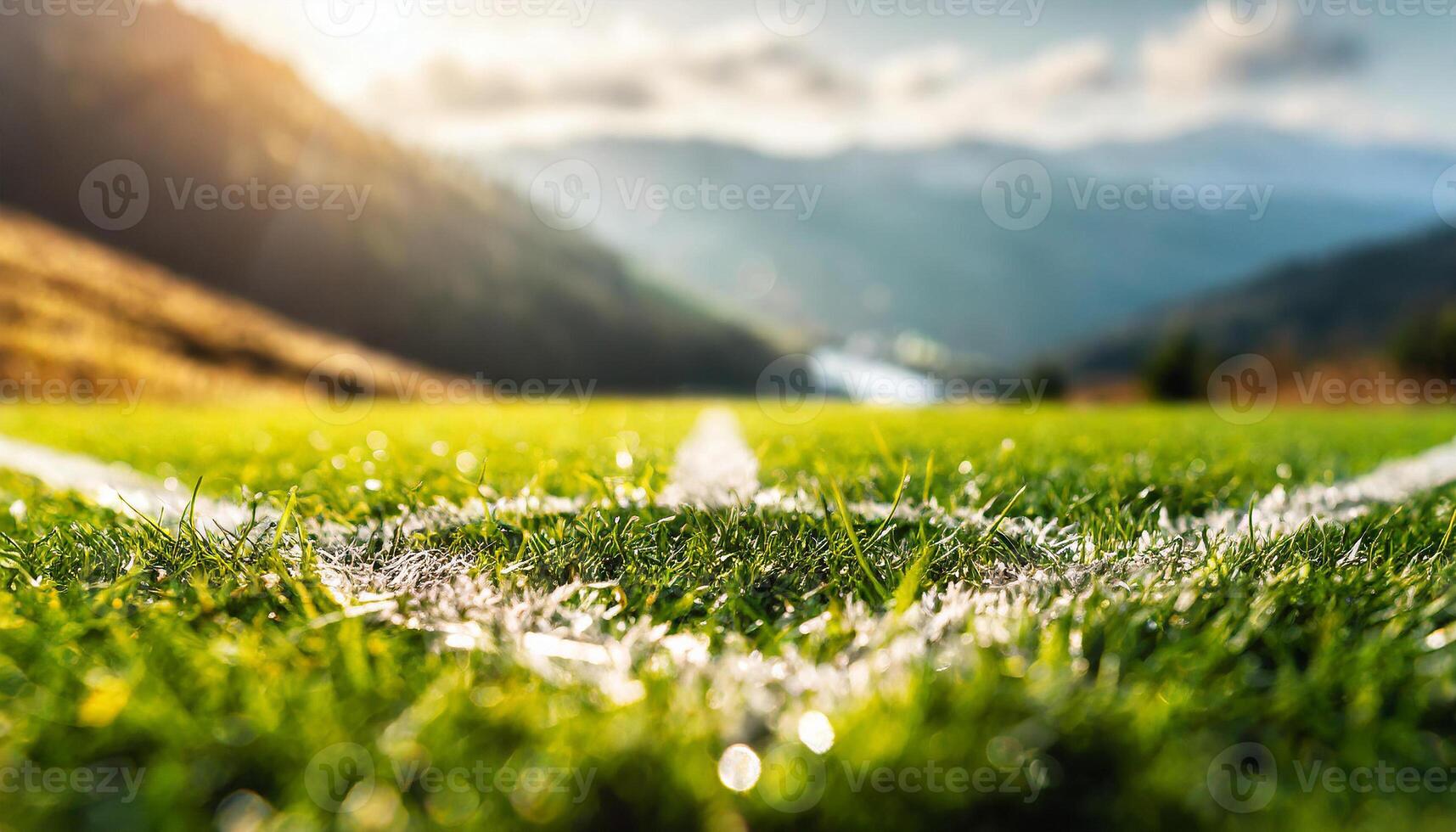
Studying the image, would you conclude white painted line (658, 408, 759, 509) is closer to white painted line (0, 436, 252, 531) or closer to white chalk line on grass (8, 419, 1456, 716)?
white chalk line on grass (8, 419, 1456, 716)

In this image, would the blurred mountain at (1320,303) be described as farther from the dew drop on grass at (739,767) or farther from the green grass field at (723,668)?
the dew drop on grass at (739,767)

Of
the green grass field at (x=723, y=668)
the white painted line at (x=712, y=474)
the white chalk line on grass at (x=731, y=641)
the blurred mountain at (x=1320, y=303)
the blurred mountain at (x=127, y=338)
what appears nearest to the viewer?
the green grass field at (x=723, y=668)

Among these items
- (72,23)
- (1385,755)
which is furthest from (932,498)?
(72,23)

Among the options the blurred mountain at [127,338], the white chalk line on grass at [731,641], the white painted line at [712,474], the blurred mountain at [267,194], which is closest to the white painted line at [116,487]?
the white chalk line on grass at [731,641]

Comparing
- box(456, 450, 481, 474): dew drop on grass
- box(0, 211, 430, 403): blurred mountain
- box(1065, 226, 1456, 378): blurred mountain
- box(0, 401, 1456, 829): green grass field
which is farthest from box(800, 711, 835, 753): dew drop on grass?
box(1065, 226, 1456, 378): blurred mountain

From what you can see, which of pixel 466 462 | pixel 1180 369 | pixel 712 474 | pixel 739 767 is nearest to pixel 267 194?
pixel 1180 369

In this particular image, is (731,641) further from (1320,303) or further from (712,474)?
(1320,303)

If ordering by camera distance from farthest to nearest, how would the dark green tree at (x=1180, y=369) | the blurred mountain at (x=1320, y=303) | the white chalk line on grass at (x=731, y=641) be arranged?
the blurred mountain at (x=1320, y=303) < the dark green tree at (x=1180, y=369) < the white chalk line on grass at (x=731, y=641)
